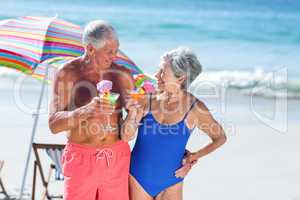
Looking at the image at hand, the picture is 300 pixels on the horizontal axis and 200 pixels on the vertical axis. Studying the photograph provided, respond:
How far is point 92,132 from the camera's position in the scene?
3336 millimetres

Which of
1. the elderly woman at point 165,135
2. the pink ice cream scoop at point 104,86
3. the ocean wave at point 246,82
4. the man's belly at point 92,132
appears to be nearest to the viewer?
the pink ice cream scoop at point 104,86

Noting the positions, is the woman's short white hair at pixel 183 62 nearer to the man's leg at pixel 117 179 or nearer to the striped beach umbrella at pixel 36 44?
the man's leg at pixel 117 179

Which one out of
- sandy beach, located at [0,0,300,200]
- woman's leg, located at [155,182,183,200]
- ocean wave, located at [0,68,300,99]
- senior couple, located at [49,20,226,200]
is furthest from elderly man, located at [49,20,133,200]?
ocean wave, located at [0,68,300,99]

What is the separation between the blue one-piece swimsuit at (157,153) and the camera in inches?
135

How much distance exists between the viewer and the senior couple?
321cm

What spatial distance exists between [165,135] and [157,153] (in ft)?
0.39

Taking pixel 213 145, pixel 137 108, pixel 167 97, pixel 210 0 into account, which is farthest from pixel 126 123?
pixel 210 0

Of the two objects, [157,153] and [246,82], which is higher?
[157,153]

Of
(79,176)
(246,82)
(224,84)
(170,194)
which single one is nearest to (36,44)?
(79,176)

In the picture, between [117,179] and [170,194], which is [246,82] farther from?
[117,179]

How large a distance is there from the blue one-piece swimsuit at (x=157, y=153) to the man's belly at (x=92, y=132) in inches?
8.3
